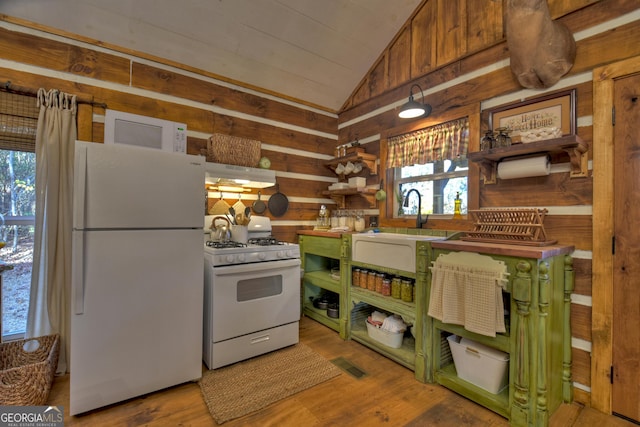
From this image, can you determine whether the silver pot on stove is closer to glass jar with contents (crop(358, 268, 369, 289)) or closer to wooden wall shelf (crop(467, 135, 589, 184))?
glass jar with contents (crop(358, 268, 369, 289))

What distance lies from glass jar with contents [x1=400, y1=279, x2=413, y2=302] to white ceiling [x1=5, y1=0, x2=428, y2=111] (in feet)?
8.01

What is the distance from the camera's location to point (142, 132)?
2.14 metres

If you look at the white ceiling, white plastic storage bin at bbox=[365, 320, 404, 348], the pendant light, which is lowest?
white plastic storage bin at bbox=[365, 320, 404, 348]

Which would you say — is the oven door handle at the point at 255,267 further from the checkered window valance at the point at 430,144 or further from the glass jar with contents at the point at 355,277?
the checkered window valance at the point at 430,144

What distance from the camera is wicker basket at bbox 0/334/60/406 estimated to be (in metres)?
1.59

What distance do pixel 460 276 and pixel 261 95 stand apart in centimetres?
269

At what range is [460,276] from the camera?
1.82m

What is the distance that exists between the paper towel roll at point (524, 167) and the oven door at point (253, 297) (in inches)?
70.3

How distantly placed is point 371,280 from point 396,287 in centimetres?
28

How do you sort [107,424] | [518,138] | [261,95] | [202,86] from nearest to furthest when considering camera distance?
[107,424]
[518,138]
[202,86]
[261,95]

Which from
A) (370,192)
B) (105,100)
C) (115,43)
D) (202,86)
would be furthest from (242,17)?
(370,192)

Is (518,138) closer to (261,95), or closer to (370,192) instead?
(370,192)

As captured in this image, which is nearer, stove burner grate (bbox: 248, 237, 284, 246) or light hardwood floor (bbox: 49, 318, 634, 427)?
light hardwood floor (bbox: 49, 318, 634, 427)

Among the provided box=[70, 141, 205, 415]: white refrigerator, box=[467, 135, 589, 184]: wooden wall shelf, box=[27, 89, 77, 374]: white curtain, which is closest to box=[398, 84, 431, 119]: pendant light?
box=[467, 135, 589, 184]: wooden wall shelf
